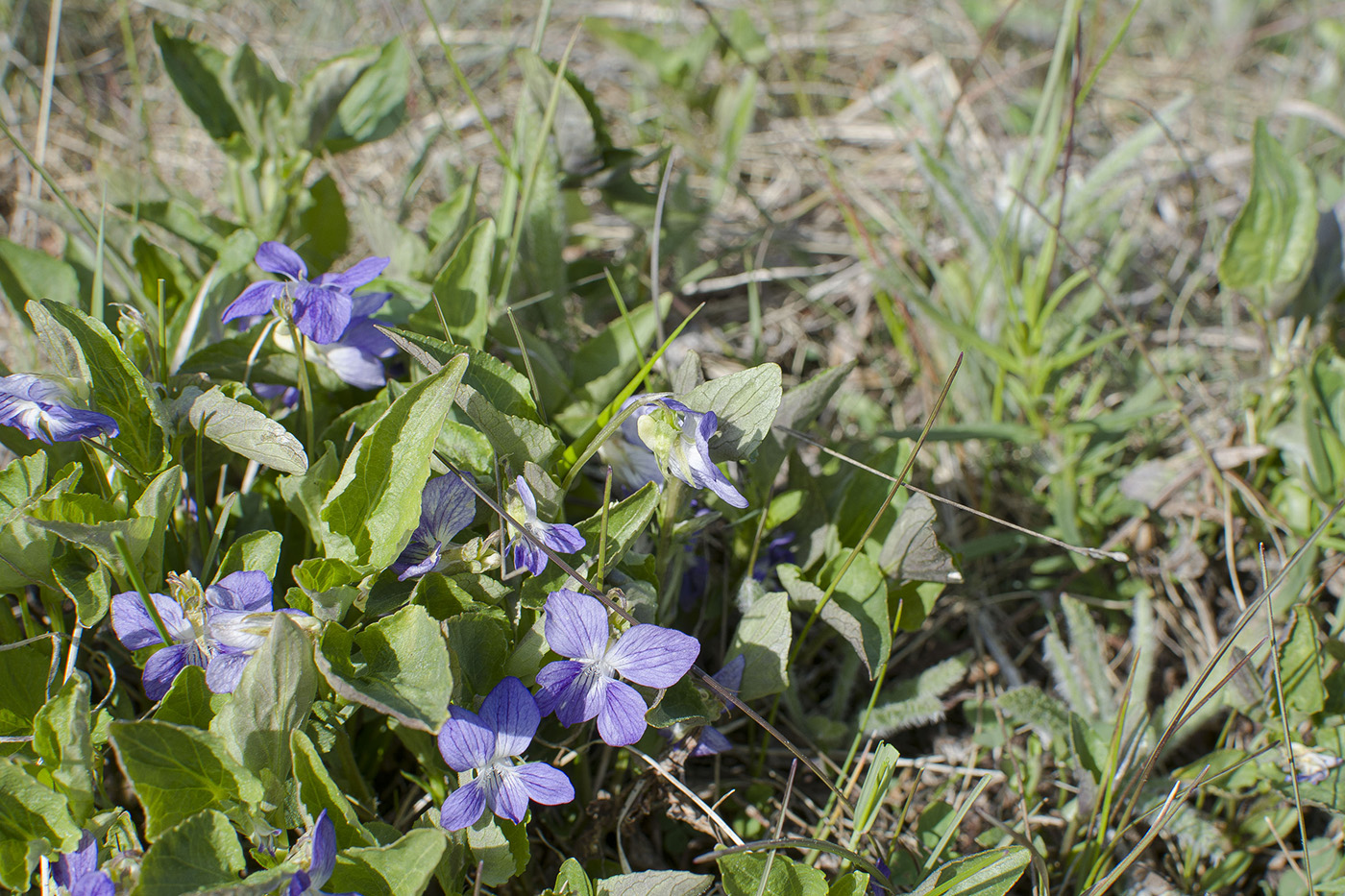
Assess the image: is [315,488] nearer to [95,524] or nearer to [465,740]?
[95,524]

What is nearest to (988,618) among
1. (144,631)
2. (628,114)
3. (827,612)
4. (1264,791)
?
(1264,791)

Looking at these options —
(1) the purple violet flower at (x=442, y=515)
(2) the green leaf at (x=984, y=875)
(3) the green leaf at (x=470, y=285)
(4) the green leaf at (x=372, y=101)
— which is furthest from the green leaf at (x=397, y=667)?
(4) the green leaf at (x=372, y=101)

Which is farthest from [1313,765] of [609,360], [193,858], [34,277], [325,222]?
[34,277]

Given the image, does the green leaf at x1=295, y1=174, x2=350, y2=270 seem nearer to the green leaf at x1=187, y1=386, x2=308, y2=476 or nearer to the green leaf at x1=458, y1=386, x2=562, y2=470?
the green leaf at x1=187, y1=386, x2=308, y2=476

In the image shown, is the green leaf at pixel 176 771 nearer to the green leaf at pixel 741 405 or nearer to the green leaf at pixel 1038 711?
the green leaf at pixel 741 405

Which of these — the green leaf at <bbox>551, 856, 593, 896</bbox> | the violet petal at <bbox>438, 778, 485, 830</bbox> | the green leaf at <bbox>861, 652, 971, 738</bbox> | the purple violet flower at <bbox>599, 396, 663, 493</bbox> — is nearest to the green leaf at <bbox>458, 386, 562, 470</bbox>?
the purple violet flower at <bbox>599, 396, 663, 493</bbox>

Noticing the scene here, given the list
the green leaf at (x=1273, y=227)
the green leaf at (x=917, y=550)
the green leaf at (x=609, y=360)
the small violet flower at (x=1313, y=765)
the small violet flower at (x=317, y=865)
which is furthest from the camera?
the green leaf at (x=1273, y=227)
